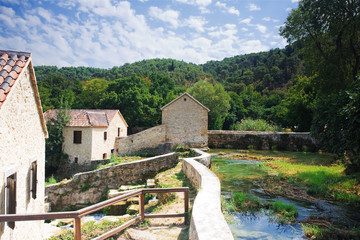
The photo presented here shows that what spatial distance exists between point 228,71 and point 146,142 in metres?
80.1

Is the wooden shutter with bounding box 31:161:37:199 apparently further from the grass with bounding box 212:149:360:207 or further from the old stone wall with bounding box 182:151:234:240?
the grass with bounding box 212:149:360:207

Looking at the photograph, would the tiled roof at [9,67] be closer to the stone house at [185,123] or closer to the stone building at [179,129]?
the stone building at [179,129]

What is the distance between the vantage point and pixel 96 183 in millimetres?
14266

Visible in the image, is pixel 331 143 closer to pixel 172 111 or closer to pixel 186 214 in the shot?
pixel 186 214

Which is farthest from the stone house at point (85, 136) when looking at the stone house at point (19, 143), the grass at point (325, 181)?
the grass at point (325, 181)

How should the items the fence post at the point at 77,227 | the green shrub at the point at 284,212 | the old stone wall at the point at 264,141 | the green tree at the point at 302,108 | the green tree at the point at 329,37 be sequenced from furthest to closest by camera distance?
1. the green tree at the point at 302,108
2. the old stone wall at the point at 264,141
3. the green tree at the point at 329,37
4. the green shrub at the point at 284,212
5. the fence post at the point at 77,227

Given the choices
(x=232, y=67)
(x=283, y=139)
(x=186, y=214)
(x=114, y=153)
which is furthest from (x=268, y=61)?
(x=186, y=214)

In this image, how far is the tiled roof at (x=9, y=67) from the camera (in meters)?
5.02

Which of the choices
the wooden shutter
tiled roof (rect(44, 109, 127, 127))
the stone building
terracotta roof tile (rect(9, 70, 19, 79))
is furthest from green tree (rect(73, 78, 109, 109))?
terracotta roof tile (rect(9, 70, 19, 79))

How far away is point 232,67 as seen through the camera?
10075 cm

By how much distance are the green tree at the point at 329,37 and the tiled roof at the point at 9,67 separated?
1530 cm

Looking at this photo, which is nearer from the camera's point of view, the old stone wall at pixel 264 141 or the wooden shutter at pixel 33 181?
the wooden shutter at pixel 33 181

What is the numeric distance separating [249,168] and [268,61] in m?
76.4

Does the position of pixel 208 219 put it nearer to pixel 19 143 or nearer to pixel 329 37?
pixel 19 143
